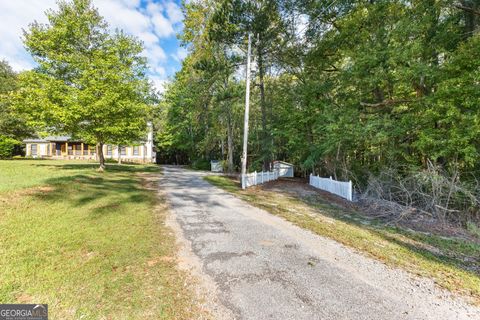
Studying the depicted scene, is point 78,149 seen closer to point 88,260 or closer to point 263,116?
point 263,116

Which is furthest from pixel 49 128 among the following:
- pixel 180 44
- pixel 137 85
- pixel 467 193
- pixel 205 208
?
pixel 467 193

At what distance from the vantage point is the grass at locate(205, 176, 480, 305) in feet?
11.7

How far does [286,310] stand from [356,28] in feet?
44.5

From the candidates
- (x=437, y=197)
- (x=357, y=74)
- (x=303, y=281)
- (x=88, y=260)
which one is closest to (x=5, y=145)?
(x=88, y=260)

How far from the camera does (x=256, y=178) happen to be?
560 inches

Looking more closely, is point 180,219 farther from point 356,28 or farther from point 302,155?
point 302,155

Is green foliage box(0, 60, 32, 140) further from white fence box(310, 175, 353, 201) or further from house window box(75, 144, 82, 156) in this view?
white fence box(310, 175, 353, 201)

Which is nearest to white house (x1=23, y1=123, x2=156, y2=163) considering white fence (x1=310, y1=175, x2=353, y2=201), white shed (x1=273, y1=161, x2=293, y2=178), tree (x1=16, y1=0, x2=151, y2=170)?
tree (x1=16, y1=0, x2=151, y2=170)

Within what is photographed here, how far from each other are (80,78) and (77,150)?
2497 centimetres

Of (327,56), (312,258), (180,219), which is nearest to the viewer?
(312,258)

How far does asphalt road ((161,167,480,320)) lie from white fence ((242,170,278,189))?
22.3 ft

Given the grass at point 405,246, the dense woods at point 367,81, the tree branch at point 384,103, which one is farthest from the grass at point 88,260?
the tree branch at point 384,103

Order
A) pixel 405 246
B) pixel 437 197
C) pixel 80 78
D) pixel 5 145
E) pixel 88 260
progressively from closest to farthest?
pixel 88 260 < pixel 405 246 < pixel 437 197 < pixel 80 78 < pixel 5 145

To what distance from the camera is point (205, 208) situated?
295 inches
